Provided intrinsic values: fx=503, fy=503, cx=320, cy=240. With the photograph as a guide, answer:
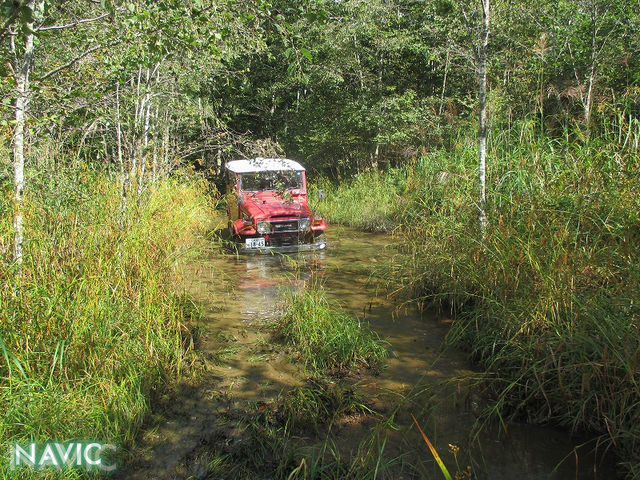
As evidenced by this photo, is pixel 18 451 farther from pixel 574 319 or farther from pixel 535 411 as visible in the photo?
pixel 574 319

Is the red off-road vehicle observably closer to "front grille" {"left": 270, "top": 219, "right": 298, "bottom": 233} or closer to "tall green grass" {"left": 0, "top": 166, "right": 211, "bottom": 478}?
"front grille" {"left": 270, "top": 219, "right": 298, "bottom": 233}

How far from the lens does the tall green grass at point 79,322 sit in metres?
2.82

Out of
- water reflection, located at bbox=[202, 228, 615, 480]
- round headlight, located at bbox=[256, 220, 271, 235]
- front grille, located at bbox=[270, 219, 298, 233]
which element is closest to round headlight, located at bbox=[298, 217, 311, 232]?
front grille, located at bbox=[270, 219, 298, 233]

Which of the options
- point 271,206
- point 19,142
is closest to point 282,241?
point 271,206

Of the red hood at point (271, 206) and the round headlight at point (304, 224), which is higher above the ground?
the red hood at point (271, 206)

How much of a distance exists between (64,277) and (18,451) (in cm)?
122

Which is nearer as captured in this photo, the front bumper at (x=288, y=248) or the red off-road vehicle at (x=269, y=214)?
the front bumper at (x=288, y=248)

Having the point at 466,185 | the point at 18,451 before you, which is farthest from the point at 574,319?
the point at 18,451

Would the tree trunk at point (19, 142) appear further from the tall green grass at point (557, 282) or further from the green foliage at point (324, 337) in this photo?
the tall green grass at point (557, 282)

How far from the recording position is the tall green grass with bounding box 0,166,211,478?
9.25ft

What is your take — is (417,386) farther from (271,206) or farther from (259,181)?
(259,181)

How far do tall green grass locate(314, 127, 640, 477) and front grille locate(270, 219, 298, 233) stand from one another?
3.59 meters

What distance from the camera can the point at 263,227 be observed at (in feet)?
27.6

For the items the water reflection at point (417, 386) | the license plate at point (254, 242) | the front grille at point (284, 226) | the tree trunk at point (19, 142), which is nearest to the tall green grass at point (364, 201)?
the front grille at point (284, 226)
